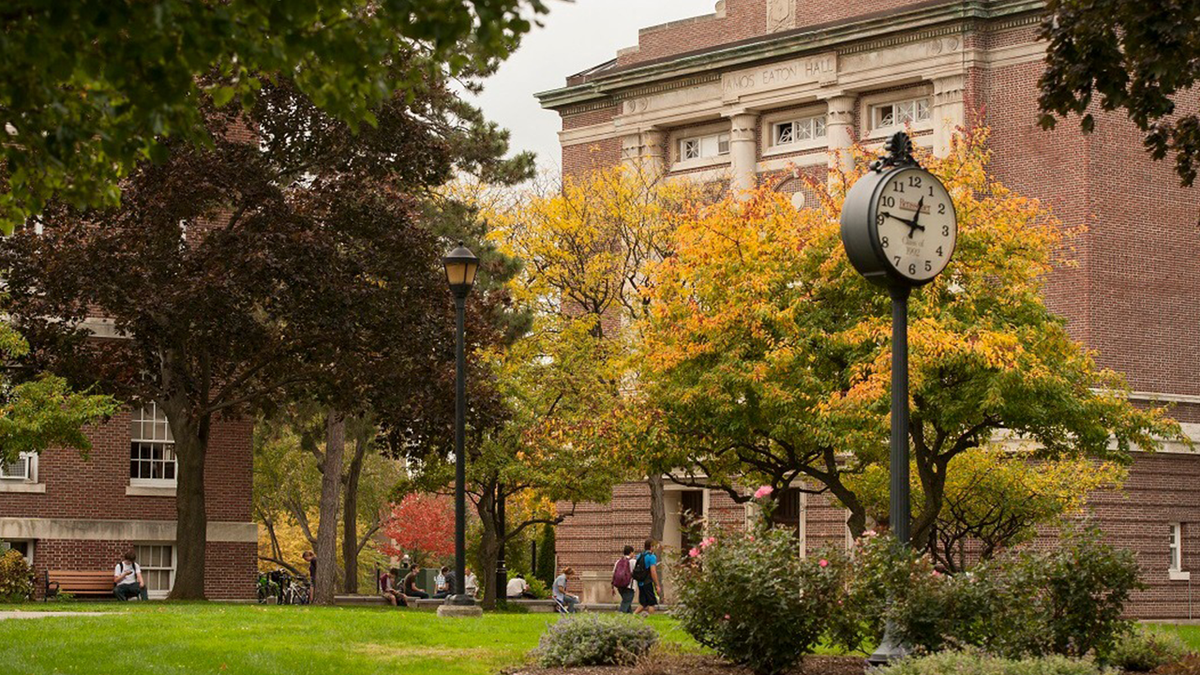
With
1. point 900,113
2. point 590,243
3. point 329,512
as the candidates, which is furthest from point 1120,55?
point 329,512

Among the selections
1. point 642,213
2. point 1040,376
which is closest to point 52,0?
point 1040,376

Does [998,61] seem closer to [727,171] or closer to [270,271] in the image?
[727,171]

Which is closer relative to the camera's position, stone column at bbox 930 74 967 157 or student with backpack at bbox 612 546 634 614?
student with backpack at bbox 612 546 634 614

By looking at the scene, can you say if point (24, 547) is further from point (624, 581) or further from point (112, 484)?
point (624, 581)

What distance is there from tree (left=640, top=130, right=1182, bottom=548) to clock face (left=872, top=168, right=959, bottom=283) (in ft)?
42.6

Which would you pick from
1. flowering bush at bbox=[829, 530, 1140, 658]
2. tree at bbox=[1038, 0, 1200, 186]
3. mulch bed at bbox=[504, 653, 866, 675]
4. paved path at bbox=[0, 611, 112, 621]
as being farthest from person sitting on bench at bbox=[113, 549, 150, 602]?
tree at bbox=[1038, 0, 1200, 186]

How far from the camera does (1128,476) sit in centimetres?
4475

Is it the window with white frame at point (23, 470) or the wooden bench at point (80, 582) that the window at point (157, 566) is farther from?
the window with white frame at point (23, 470)

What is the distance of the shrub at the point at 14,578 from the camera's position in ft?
115

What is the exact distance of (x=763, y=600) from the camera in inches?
594

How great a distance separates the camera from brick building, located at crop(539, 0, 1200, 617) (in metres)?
46.2

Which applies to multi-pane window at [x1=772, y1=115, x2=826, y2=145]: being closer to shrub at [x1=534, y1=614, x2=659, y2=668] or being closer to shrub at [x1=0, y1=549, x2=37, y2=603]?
shrub at [x1=0, y1=549, x2=37, y2=603]

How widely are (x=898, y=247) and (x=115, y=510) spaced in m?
27.3

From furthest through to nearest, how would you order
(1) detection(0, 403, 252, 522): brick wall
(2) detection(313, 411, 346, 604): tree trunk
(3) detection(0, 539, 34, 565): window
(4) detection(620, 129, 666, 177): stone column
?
(4) detection(620, 129, 666, 177): stone column → (2) detection(313, 411, 346, 604): tree trunk → (1) detection(0, 403, 252, 522): brick wall → (3) detection(0, 539, 34, 565): window
